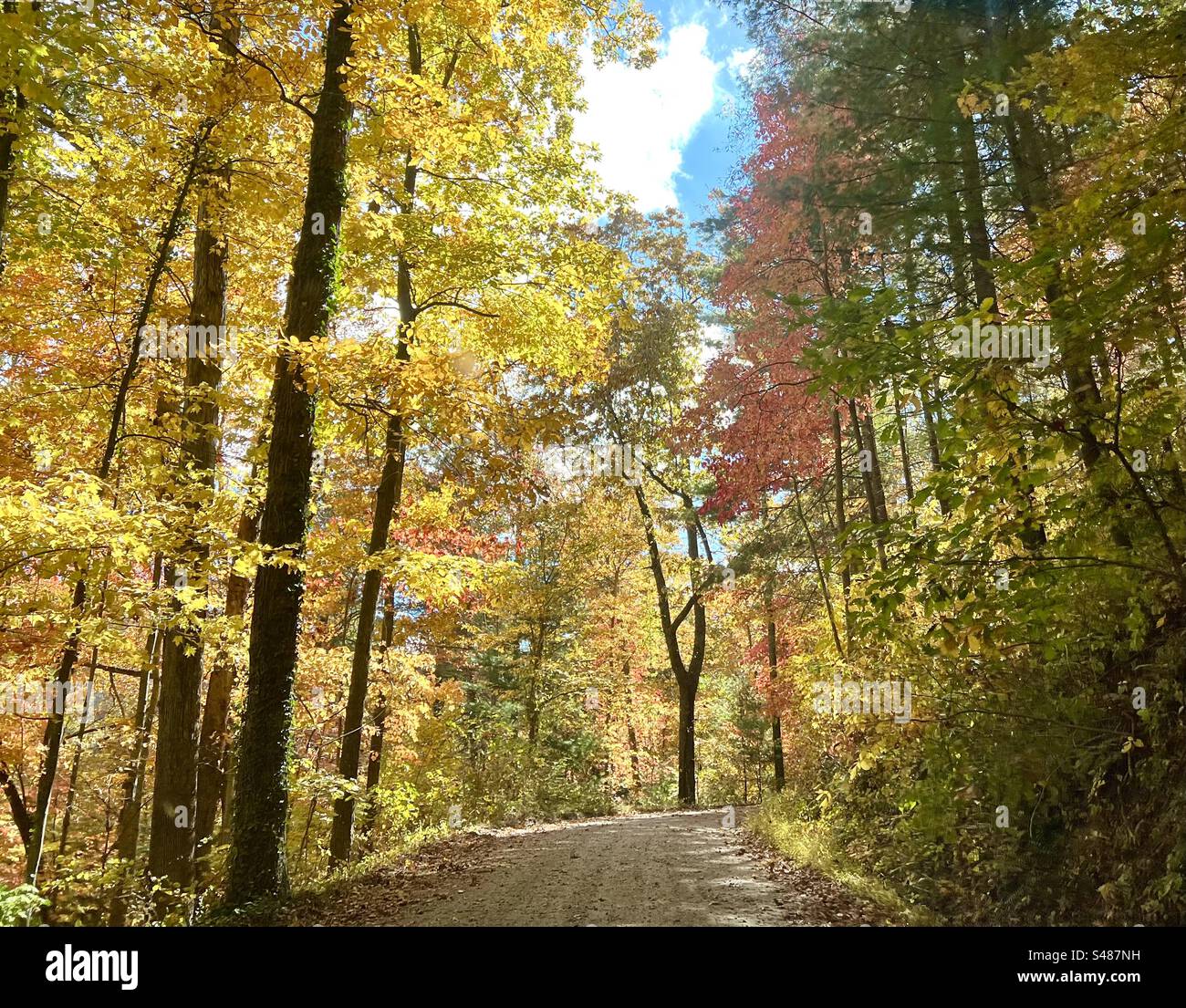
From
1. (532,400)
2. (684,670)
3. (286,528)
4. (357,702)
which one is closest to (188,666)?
(357,702)

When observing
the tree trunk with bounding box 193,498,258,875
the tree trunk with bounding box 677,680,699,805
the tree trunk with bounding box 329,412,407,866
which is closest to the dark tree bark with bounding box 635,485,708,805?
the tree trunk with bounding box 677,680,699,805

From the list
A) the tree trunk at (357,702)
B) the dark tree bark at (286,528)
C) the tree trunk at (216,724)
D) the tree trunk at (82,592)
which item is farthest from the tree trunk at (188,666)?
the tree trunk at (357,702)

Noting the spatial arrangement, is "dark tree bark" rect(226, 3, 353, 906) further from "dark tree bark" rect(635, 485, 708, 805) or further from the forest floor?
"dark tree bark" rect(635, 485, 708, 805)

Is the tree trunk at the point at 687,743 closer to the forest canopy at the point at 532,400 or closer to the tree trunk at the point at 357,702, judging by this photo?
the forest canopy at the point at 532,400

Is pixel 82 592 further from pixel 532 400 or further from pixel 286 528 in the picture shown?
pixel 532 400

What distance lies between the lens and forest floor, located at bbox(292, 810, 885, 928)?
6.13m

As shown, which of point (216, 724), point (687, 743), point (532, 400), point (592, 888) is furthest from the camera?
point (687, 743)

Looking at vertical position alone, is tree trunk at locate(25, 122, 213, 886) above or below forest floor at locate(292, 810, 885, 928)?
above

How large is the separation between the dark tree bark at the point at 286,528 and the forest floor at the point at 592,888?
0.85 m

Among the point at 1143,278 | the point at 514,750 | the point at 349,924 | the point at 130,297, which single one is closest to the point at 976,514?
the point at 1143,278

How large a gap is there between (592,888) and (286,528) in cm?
498

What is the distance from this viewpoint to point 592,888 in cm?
738

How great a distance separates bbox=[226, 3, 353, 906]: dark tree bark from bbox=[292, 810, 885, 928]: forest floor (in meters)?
0.85
